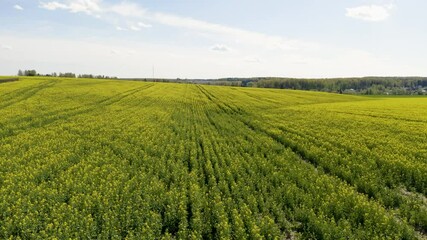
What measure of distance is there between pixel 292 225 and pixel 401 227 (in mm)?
3762

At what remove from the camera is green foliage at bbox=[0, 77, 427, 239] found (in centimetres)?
1121

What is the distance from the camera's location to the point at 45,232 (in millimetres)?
10570

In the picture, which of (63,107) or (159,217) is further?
(63,107)

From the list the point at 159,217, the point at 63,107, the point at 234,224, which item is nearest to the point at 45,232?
the point at 159,217

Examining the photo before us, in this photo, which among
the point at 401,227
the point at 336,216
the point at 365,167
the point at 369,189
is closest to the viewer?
the point at 401,227

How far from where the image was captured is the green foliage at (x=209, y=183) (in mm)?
11211

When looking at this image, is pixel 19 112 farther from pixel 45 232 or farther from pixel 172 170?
pixel 45 232

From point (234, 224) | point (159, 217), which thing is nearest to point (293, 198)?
point (234, 224)

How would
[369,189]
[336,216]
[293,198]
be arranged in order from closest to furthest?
[336,216] → [293,198] → [369,189]

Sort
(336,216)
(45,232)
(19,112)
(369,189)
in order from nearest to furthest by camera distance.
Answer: (45,232) < (336,216) < (369,189) < (19,112)

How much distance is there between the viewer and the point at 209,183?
15.3m

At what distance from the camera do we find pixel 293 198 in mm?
13836

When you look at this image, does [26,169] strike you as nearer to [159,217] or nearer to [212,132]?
[159,217]

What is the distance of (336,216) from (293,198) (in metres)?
1.94
